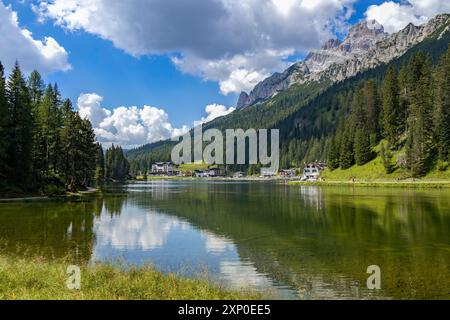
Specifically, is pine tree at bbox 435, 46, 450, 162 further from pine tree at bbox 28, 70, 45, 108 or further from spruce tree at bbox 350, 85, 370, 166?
pine tree at bbox 28, 70, 45, 108

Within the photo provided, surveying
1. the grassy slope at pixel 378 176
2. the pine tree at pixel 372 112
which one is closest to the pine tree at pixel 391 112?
the pine tree at pixel 372 112

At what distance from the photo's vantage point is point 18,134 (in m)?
76.3

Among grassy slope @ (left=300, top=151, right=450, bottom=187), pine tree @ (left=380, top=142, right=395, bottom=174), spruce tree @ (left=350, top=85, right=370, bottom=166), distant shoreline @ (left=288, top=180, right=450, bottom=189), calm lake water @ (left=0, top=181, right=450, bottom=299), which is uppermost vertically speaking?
spruce tree @ (left=350, top=85, right=370, bottom=166)

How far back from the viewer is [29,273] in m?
18.6

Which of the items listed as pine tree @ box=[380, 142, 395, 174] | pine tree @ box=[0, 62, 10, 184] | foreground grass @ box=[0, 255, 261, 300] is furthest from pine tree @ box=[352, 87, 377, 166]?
foreground grass @ box=[0, 255, 261, 300]

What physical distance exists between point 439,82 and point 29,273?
135 metres

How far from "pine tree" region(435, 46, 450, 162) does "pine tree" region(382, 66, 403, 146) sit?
20.1 m

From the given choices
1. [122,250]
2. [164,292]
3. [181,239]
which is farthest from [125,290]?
[181,239]

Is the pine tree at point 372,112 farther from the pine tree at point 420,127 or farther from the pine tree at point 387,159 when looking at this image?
the pine tree at point 420,127

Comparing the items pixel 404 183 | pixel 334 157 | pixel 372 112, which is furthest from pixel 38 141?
pixel 372 112

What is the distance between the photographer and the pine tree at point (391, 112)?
478ft

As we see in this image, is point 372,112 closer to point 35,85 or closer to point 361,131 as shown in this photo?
point 361,131

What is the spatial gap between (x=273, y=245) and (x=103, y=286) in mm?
18073

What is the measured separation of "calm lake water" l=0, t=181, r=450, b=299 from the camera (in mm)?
21219
